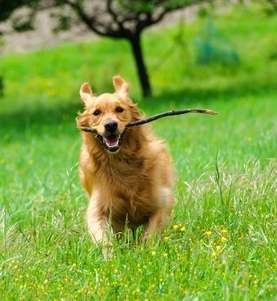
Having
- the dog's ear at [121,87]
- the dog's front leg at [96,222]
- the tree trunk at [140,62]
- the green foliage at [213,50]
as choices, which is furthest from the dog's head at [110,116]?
the green foliage at [213,50]

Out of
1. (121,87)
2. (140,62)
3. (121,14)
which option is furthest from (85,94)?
(140,62)

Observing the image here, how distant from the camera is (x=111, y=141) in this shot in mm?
7543

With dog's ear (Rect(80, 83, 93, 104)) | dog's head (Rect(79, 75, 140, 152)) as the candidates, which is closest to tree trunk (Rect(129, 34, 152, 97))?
dog's ear (Rect(80, 83, 93, 104))

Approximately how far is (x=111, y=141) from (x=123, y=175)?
0.35m

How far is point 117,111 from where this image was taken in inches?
301

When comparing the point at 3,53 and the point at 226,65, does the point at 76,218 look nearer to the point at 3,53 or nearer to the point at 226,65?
the point at 226,65

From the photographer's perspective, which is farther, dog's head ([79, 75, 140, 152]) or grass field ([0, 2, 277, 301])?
dog's head ([79, 75, 140, 152])

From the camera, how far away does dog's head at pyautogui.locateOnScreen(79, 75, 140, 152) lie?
295 inches

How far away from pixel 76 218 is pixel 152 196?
2.84 feet

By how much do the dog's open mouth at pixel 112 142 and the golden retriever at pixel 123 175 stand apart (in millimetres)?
60

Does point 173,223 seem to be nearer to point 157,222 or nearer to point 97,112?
point 157,222

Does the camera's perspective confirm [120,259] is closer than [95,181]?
Yes

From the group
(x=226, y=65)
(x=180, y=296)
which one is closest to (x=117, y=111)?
(x=180, y=296)

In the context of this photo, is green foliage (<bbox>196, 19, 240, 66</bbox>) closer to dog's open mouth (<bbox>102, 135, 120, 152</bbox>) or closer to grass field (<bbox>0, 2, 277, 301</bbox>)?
grass field (<bbox>0, 2, 277, 301</bbox>)
